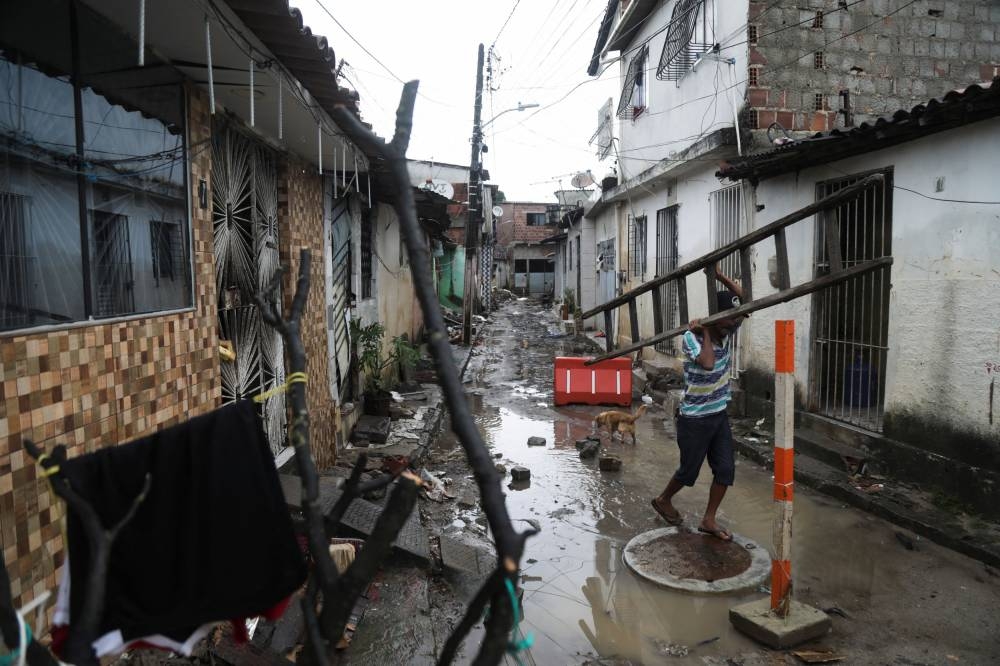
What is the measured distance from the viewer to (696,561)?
4.96 meters

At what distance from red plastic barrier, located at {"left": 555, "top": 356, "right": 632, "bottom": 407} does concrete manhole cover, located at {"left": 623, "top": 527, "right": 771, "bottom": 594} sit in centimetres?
542

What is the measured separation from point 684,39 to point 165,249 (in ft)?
Result: 34.2

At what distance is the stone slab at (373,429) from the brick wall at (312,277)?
599 millimetres

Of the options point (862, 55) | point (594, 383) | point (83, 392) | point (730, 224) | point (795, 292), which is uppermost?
point (862, 55)

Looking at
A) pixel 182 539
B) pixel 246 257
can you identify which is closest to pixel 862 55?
pixel 246 257

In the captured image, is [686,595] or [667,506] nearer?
[686,595]

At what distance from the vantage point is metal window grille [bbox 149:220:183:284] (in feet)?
12.3

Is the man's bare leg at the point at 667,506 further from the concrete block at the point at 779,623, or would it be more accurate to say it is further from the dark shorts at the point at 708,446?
the concrete block at the point at 779,623

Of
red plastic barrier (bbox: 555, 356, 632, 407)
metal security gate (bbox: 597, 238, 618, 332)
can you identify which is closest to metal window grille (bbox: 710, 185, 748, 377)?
red plastic barrier (bbox: 555, 356, 632, 407)

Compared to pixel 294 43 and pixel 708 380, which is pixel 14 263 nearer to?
pixel 294 43

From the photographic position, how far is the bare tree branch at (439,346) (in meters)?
1.47

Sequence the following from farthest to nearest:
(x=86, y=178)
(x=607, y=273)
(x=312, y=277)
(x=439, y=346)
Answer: (x=607, y=273), (x=312, y=277), (x=86, y=178), (x=439, y=346)

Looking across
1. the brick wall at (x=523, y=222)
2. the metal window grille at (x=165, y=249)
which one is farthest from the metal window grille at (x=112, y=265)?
the brick wall at (x=523, y=222)

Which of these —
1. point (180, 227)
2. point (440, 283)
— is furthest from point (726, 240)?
point (440, 283)
